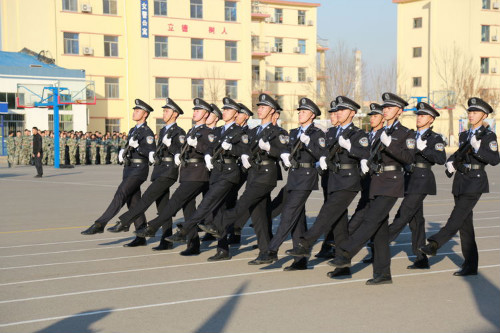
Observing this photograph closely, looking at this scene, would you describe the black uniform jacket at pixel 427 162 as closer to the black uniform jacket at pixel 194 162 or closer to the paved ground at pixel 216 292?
the paved ground at pixel 216 292

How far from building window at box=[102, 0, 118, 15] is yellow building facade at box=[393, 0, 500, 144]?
1070 inches

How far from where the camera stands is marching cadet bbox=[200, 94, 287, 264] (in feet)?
29.7

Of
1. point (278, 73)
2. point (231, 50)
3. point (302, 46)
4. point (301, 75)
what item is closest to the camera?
point (231, 50)

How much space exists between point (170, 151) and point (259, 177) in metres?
1.56

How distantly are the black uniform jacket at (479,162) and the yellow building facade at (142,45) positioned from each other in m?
45.8

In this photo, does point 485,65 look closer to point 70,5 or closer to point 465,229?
point 70,5

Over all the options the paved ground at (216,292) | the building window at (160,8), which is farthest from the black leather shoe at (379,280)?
the building window at (160,8)

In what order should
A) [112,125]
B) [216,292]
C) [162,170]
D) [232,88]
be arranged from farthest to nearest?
[232,88], [112,125], [162,170], [216,292]

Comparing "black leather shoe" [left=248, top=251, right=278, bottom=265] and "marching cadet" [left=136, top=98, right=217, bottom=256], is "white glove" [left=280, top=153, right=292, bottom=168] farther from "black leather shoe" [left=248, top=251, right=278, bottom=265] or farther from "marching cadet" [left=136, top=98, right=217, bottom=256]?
"marching cadet" [left=136, top=98, right=217, bottom=256]

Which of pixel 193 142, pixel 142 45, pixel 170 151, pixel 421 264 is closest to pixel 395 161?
pixel 421 264

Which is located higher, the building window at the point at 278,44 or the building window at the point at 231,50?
the building window at the point at 278,44

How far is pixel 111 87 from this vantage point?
177ft

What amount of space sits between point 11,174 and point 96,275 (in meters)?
21.8

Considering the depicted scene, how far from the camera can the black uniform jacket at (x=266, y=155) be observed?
900 centimetres
